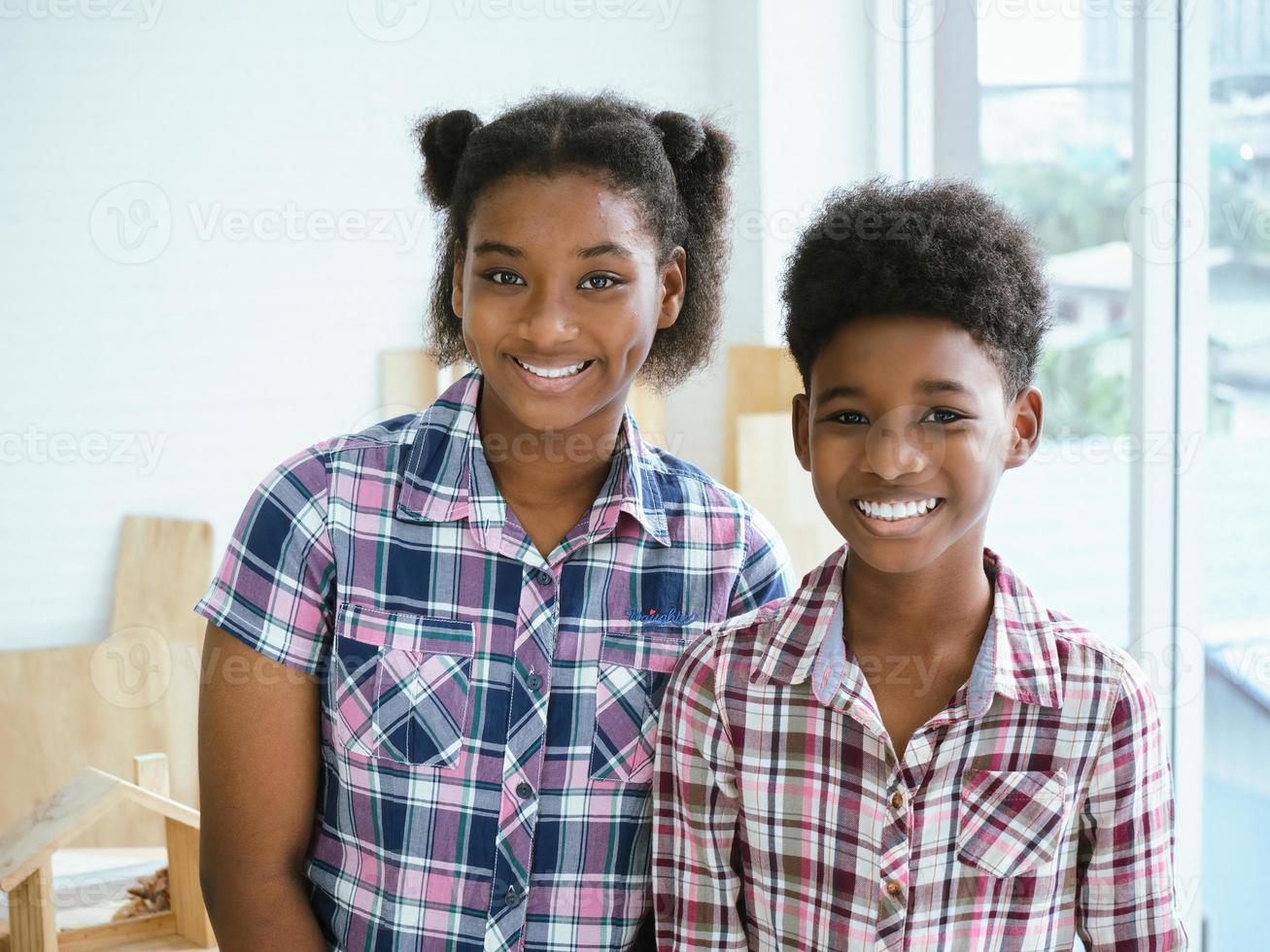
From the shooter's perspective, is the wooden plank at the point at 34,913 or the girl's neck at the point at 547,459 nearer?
the girl's neck at the point at 547,459

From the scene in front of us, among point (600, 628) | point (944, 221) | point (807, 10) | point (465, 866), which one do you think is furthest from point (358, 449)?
point (807, 10)

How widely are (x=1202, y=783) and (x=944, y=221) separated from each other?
1.40 metres

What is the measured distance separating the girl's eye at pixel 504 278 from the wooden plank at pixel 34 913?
1.03 metres

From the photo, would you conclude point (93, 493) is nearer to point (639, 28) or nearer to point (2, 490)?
point (2, 490)

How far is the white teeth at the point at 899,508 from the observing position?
1092 mm

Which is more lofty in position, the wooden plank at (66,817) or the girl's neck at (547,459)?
the girl's neck at (547,459)

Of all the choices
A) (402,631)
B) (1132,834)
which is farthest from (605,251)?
(1132,834)

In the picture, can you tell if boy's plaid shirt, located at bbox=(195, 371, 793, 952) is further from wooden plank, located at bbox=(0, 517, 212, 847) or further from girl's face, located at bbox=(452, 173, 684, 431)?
wooden plank, located at bbox=(0, 517, 212, 847)

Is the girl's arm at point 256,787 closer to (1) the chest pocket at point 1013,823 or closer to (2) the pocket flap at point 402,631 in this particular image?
(2) the pocket flap at point 402,631

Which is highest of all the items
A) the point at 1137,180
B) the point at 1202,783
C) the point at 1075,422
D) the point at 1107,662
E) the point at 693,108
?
the point at 693,108

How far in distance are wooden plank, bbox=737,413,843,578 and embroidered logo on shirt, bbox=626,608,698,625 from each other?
148 cm

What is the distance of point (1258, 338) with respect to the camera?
193 cm

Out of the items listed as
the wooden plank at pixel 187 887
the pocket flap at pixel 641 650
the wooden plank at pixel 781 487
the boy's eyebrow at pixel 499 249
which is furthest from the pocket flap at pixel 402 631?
the wooden plank at pixel 781 487

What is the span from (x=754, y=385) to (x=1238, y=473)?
3.86 ft
